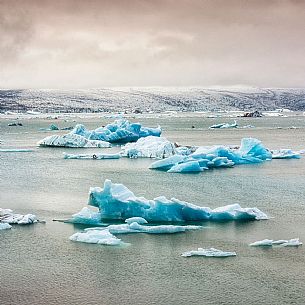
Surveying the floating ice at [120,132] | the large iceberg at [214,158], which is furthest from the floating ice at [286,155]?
the floating ice at [120,132]

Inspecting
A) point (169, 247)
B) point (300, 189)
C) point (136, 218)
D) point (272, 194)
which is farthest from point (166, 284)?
point (300, 189)

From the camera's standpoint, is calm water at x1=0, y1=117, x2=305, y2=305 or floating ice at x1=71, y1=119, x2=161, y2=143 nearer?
calm water at x1=0, y1=117, x2=305, y2=305

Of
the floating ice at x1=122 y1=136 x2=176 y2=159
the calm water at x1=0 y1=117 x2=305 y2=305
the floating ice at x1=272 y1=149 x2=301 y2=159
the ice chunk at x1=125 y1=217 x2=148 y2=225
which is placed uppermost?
the floating ice at x1=122 y1=136 x2=176 y2=159

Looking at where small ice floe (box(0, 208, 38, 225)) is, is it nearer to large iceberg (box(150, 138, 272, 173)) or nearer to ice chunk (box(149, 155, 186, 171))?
large iceberg (box(150, 138, 272, 173))

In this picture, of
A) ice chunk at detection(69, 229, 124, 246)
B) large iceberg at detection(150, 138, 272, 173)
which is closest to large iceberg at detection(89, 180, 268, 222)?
ice chunk at detection(69, 229, 124, 246)

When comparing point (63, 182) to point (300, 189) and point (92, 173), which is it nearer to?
point (92, 173)

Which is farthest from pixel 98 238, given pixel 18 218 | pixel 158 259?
pixel 18 218
